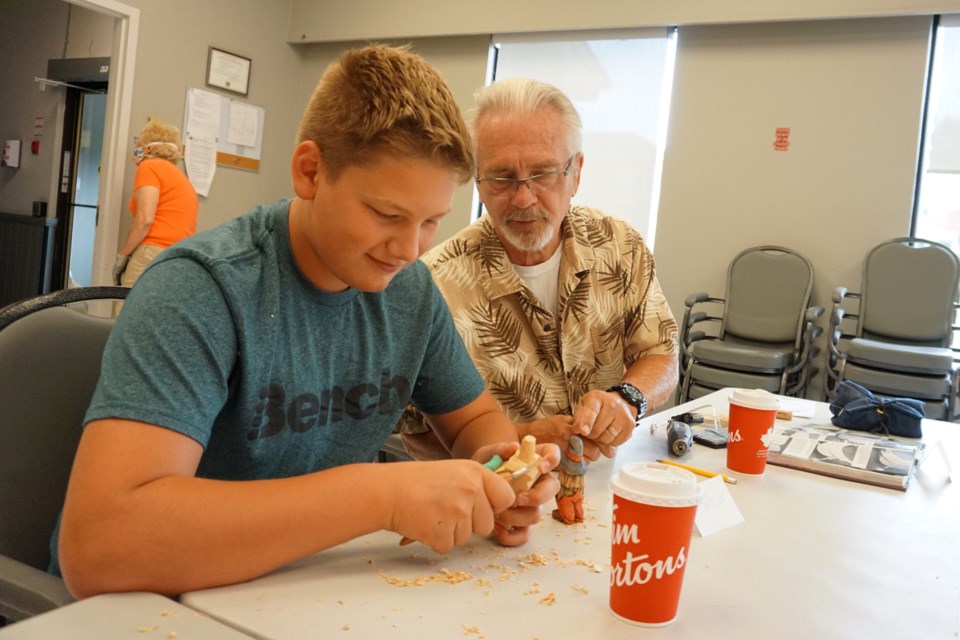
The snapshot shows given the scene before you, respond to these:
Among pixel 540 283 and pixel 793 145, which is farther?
pixel 793 145

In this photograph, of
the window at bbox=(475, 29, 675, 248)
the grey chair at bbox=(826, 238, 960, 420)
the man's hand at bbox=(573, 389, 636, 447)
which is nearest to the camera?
the man's hand at bbox=(573, 389, 636, 447)

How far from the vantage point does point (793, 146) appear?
458 cm

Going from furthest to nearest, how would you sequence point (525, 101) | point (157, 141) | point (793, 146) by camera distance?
point (157, 141), point (793, 146), point (525, 101)

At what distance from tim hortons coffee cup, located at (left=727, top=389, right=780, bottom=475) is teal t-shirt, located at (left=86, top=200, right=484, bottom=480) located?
0.50 m

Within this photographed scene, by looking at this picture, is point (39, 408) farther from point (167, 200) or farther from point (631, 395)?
point (167, 200)

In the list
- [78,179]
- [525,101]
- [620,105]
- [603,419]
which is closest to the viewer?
[603,419]

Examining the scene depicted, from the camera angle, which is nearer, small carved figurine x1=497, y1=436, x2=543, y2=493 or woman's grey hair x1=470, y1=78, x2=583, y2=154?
small carved figurine x1=497, y1=436, x2=543, y2=493

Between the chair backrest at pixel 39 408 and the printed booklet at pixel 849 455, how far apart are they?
1.25 m

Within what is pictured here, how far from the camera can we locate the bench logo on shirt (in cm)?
101

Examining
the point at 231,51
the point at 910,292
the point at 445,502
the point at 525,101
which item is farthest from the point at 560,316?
the point at 231,51

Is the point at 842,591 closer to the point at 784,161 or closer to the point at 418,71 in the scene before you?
the point at 418,71

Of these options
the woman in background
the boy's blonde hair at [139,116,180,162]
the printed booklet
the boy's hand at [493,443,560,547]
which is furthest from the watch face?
the boy's blonde hair at [139,116,180,162]

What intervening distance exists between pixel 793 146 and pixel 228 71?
13.4 ft

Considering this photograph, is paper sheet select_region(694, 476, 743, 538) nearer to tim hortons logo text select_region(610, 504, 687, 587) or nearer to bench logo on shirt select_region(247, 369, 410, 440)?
tim hortons logo text select_region(610, 504, 687, 587)
